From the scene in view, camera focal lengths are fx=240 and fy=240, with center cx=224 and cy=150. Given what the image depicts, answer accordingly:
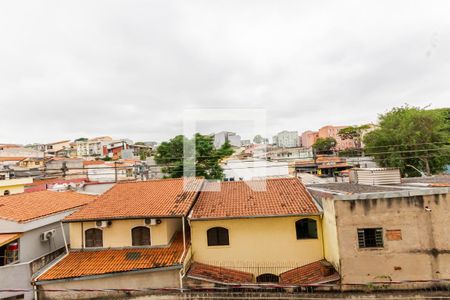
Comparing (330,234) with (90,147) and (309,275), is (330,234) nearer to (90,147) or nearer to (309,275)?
(309,275)

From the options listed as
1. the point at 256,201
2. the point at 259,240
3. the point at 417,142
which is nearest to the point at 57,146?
the point at 256,201

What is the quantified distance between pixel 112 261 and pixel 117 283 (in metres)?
0.93

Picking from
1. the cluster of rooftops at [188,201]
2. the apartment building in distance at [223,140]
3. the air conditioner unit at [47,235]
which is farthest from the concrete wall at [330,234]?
the apartment building in distance at [223,140]

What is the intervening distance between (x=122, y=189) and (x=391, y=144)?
950 inches

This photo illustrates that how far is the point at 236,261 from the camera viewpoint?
999 cm

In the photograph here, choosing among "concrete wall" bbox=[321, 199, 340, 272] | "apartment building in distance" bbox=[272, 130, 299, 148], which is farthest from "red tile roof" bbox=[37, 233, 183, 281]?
"apartment building in distance" bbox=[272, 130, 299, 148]

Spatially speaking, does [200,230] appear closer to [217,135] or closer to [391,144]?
[217,135]

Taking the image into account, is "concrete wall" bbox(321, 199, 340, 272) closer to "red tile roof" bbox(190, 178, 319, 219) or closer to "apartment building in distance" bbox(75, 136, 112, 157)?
"red tile roof" bbox(190, 178, 319, 219)

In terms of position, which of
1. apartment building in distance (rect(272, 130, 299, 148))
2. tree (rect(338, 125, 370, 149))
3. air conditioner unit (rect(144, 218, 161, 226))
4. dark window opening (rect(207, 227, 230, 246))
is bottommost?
dark window opening (rect(207, 227, 230, 246))

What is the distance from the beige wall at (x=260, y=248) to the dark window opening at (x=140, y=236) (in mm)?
2055

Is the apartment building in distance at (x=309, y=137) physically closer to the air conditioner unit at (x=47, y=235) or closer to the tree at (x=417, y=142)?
the tree at (x=417, y=142)

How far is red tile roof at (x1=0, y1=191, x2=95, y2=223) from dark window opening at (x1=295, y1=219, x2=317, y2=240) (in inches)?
450

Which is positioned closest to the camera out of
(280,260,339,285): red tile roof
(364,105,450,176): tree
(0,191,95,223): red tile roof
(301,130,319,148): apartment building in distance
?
(280,260,339,285): red tile roof

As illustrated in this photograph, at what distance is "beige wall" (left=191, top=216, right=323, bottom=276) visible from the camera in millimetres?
9859
